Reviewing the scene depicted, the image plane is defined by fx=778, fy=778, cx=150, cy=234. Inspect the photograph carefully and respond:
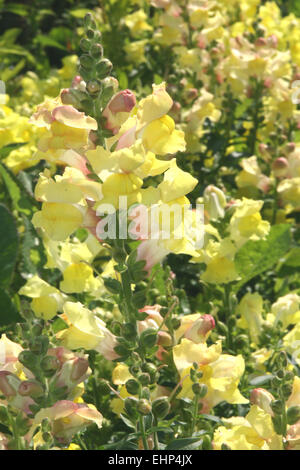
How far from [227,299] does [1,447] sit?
28.1 inches

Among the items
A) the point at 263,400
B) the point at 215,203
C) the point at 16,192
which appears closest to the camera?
the point at 263,400

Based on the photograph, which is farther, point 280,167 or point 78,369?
point 280,167

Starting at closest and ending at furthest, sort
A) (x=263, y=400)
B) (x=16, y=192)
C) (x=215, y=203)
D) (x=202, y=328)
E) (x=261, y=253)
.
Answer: (x=263, y=400) → (x=202, y=328) → (x=215, y=203) → (x=261, y=253) → (x=16, y=192)

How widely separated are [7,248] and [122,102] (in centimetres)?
81

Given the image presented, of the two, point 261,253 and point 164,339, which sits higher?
A: point 164,339

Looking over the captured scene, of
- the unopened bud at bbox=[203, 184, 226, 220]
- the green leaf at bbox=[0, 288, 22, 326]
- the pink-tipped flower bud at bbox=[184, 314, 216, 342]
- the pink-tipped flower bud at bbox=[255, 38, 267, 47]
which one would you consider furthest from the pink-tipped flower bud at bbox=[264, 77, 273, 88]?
the pink-tipped flower bud at bbox=[184, 314, 216, 342]

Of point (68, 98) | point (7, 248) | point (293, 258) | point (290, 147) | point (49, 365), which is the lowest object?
point (293, 258)

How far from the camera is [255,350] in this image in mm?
1590

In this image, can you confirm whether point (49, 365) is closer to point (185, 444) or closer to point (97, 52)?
point (185, 444)

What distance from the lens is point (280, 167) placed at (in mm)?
1938

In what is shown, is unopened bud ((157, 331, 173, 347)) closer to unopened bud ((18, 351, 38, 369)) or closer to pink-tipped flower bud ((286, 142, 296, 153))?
unopened bud ((18, 351, 38, 369))

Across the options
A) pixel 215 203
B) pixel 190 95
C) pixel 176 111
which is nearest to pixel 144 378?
pixel 215 203

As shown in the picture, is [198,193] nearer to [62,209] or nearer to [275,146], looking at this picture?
[275,146]
